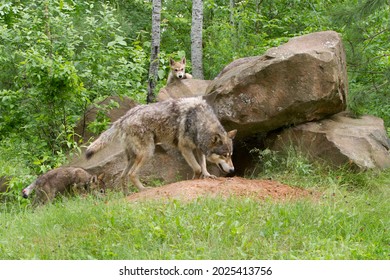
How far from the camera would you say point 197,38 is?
14.8m

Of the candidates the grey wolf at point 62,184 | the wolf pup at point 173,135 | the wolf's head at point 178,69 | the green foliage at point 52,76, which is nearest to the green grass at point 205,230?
the grey wolf at point 62,184

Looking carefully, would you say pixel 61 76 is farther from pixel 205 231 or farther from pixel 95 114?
pixel 205 231

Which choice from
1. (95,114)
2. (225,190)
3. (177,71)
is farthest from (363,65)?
(95,114)

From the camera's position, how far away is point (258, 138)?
431 inches

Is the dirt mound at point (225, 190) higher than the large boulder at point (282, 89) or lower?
lower

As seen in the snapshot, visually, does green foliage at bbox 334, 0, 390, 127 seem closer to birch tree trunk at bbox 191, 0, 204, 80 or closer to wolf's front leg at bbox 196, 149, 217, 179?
wolf's front leg at bbox 196, 149, 217, 179

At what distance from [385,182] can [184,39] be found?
37.8ft

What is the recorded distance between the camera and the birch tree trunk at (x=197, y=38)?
14.6 metres

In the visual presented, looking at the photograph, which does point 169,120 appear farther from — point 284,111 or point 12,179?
point 12,179

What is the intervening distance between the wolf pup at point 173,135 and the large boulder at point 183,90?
2172 mm

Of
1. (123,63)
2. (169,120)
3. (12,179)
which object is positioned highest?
(123,63)

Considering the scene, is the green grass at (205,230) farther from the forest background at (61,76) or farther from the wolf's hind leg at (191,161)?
the forest background at (61,76)

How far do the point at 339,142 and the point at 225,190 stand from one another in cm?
275
